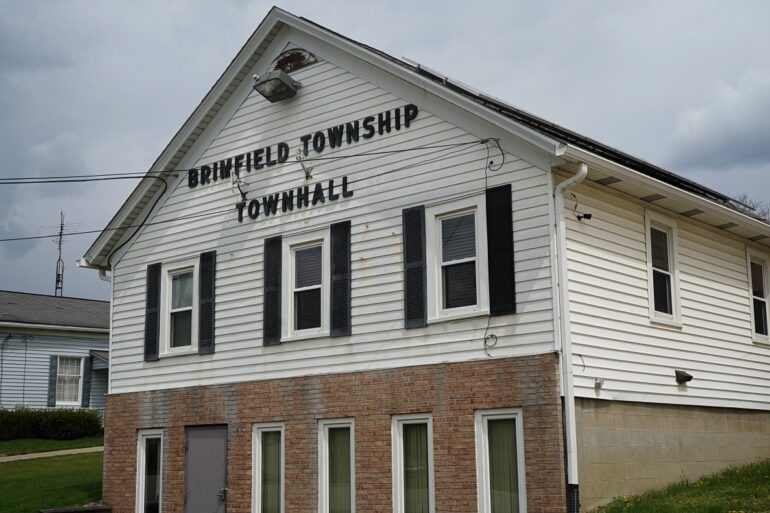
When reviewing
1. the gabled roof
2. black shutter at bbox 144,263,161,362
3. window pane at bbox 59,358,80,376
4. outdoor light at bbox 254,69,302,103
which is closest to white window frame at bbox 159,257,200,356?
black shutter at bbox 144,263,161,362

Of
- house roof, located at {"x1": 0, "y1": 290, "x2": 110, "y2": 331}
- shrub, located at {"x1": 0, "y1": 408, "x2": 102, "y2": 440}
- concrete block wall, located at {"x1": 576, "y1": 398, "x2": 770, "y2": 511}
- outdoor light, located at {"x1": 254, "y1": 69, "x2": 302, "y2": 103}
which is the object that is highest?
outdoor light, located at {"x1": 254, "y1": 69, "x2": 302, "y2": 103}

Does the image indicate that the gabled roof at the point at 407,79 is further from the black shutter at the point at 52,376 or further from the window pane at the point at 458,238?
A: the black shutter at the point at 52,376

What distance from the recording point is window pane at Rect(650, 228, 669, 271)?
1698 centimetres

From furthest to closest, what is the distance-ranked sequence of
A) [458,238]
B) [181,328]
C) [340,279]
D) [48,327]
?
1. [48,327]
2. [181,328]
3. [340,279]
4. [458,238]

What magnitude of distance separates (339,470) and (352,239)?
3.97 metres

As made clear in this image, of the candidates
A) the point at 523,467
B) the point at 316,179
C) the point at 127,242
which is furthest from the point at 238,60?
the point at 523,467

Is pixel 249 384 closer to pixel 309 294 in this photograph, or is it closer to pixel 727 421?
pixel 309 294

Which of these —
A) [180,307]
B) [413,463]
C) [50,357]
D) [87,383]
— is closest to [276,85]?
[180,307]

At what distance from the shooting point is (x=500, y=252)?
1520 centimetres

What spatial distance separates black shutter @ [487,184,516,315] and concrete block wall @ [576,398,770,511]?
185 cm

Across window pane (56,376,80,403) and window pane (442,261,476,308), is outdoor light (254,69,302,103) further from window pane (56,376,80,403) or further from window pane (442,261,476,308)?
window pane (56,376,80,403)

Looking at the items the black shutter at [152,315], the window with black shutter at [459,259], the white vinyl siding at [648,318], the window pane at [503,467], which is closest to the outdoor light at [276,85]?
the window with black shutter at [459,259]

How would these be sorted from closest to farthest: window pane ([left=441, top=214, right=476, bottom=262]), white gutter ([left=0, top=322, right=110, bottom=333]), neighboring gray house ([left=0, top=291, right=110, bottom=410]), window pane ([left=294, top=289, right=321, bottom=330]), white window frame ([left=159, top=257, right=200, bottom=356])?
window pane ([left=441, top=214, right=476, bottom=262]), window pane ([left=294, top=289, right=321, bottom=330]), white window frame ([left=159, top=257, right=200, bottom=356]), white gutter ([left=0, top=322, right=110, bottom=333]), neighboring gray house ([left=0, top=291, right=110, bottom=410])

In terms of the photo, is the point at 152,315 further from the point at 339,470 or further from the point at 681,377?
the point at 681,377
